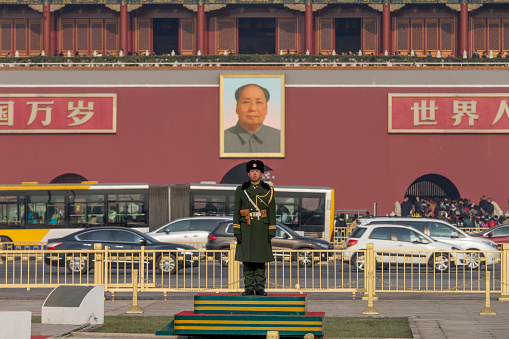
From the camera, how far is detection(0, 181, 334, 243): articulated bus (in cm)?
3023

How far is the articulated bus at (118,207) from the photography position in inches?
1190

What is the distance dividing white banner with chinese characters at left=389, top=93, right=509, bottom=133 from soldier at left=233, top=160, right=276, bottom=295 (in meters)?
27.2

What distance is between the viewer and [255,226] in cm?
1103

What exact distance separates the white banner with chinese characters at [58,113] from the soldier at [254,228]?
27.5 metres

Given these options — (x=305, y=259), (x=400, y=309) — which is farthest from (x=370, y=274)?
(x=305, y=259)

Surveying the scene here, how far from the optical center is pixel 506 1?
41938 millimetres

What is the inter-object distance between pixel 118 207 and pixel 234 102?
881 cm

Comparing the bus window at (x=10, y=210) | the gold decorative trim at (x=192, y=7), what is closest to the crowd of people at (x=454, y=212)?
the bus window at (x=10, y=210)

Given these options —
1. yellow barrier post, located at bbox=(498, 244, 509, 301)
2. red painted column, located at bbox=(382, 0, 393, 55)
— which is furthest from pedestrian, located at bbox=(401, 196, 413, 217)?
yellow barrier post, located at bbox=(498, 244, 509, 301)

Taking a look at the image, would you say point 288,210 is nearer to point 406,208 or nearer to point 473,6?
point 406,208

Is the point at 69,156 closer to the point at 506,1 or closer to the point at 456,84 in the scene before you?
the point at 456,84

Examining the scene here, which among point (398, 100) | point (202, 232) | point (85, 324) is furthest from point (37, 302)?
point (398, 100)

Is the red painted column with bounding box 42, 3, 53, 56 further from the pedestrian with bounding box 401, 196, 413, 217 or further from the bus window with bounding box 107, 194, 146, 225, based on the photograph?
the pedestrian with bounding box 401, 196, 413, 217

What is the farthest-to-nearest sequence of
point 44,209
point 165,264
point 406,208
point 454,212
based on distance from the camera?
1. point 406,208
2. point 454,212
3. point 44,209
4. point 165,264
